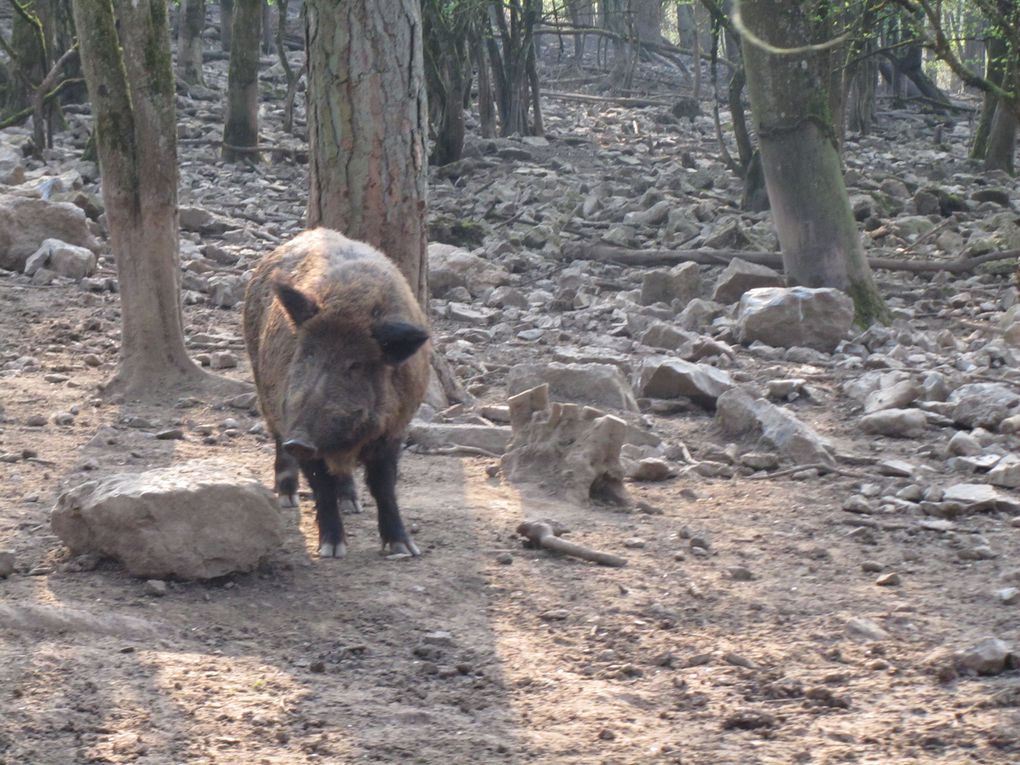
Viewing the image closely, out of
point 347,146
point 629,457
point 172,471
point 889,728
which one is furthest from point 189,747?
point 347,146

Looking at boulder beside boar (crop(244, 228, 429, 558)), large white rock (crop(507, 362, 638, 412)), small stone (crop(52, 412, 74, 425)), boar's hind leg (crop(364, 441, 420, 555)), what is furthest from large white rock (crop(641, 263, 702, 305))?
boar's hind leg (crop(364, 441, 420, 555))

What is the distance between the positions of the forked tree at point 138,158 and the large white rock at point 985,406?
457cm

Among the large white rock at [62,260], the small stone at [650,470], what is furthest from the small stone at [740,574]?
the large white rock at [62,260]

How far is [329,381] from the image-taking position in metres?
5.09

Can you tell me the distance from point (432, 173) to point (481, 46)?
321 cm

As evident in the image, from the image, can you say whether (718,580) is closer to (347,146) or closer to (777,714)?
(777,714)

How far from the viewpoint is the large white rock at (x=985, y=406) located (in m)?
7.14

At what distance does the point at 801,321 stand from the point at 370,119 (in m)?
3.80

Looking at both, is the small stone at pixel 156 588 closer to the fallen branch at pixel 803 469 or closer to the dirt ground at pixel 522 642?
the dirt ground at pixel 522 642

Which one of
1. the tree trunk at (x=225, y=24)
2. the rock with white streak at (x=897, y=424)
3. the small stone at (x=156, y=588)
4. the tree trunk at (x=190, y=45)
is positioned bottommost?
the rock with white streak at (x=897, y=424)

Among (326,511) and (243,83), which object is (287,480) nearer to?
(326,511)

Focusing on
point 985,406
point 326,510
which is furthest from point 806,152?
point 326,510

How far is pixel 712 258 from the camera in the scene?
12.6m

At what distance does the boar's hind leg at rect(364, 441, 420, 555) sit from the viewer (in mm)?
5285
